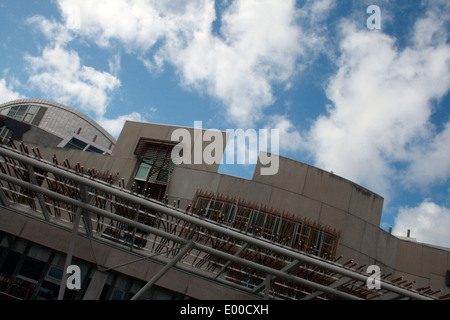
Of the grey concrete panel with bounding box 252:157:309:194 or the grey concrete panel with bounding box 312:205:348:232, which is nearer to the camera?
the grey concrete panel with bounding box 312:205:348:232

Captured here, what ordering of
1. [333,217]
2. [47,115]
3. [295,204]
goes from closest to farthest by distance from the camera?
1. [295,204]
2. [333,217]
3. [47,115]

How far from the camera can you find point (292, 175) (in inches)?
734

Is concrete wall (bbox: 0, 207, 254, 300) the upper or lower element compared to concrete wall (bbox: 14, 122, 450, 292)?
lower

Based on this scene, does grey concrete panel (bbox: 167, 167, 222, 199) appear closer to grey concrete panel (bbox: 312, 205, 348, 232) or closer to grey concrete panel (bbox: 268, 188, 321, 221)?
grey concrete panel (bbox: 268, 188, 321, 221)

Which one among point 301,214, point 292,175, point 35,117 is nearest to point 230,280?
point 301,214

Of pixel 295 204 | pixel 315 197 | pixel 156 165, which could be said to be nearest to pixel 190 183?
pixel 156 165

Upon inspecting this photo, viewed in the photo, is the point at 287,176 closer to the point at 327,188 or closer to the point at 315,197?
the point at 315,197

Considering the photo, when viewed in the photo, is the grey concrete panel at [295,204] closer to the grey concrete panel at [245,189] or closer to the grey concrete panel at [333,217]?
the grey concrete panel at [333,217]

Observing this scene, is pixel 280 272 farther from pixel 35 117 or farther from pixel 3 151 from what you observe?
pixel 35 117

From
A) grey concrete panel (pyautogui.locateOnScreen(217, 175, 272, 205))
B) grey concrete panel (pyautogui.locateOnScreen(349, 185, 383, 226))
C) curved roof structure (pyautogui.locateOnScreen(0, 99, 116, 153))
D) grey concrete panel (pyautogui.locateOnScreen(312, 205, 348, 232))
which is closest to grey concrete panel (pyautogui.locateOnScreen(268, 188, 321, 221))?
grey concrete panel (pyautogui.locateOnScreen(312, 205, 348, 232))

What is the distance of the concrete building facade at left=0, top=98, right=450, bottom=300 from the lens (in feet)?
39.5

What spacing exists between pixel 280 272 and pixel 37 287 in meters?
12.2

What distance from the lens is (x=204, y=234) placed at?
1046 cm

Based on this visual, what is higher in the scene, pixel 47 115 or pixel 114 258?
pixel 47 115
